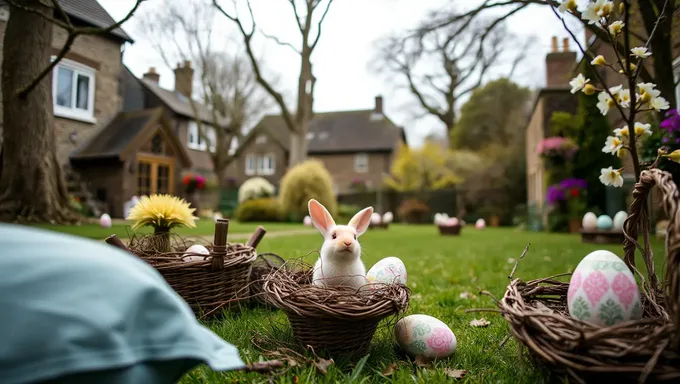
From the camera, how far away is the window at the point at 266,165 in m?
28.4

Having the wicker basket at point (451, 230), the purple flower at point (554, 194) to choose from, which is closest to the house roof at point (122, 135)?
the wicker basket at point (451, 230)

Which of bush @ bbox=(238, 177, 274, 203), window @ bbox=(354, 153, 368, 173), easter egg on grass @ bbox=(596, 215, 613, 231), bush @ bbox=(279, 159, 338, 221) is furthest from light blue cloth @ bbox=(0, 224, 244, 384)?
window @ bbox=(354, 153, 368, 173)

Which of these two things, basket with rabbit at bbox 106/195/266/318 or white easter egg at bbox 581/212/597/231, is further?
white easter egg at bbox 581/212/597/231

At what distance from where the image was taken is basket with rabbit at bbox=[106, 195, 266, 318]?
6.47 ft

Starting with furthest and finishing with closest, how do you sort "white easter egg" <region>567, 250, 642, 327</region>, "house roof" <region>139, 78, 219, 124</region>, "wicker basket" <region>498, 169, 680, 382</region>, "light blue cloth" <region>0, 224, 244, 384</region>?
"house roof" <region>139, 78, 219, 124</region>, "white easter egg" <region>567, 250, 642, 327</region>, "wicker basket" <region>498, 169, 680, 382</region>, "light blue cloth" <region>0, 224, 244, 384</region>

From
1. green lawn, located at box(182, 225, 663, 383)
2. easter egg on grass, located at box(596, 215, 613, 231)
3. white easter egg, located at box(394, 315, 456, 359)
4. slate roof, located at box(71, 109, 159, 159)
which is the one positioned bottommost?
green lawn, located at box(182, 225, 663, 383)

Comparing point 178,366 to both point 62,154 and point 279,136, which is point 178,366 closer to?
point 62,154

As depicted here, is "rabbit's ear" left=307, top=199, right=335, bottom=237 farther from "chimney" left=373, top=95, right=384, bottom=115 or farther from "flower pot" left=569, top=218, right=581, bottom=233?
"chimney" left=373, top=95, right=384, bottom=115

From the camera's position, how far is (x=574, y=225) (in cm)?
990

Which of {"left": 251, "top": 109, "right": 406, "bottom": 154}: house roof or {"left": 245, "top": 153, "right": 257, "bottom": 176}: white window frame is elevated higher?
{"left": 251, "top": 109, "right": 406, "bottom": 154}: house roof

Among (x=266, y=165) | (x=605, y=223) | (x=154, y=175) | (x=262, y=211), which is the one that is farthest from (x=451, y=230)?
(x=266, y=165)

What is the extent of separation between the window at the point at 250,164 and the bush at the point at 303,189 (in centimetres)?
1591

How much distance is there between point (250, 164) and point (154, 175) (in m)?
25.1

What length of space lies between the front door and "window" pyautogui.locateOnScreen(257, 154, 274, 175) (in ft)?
79.1
